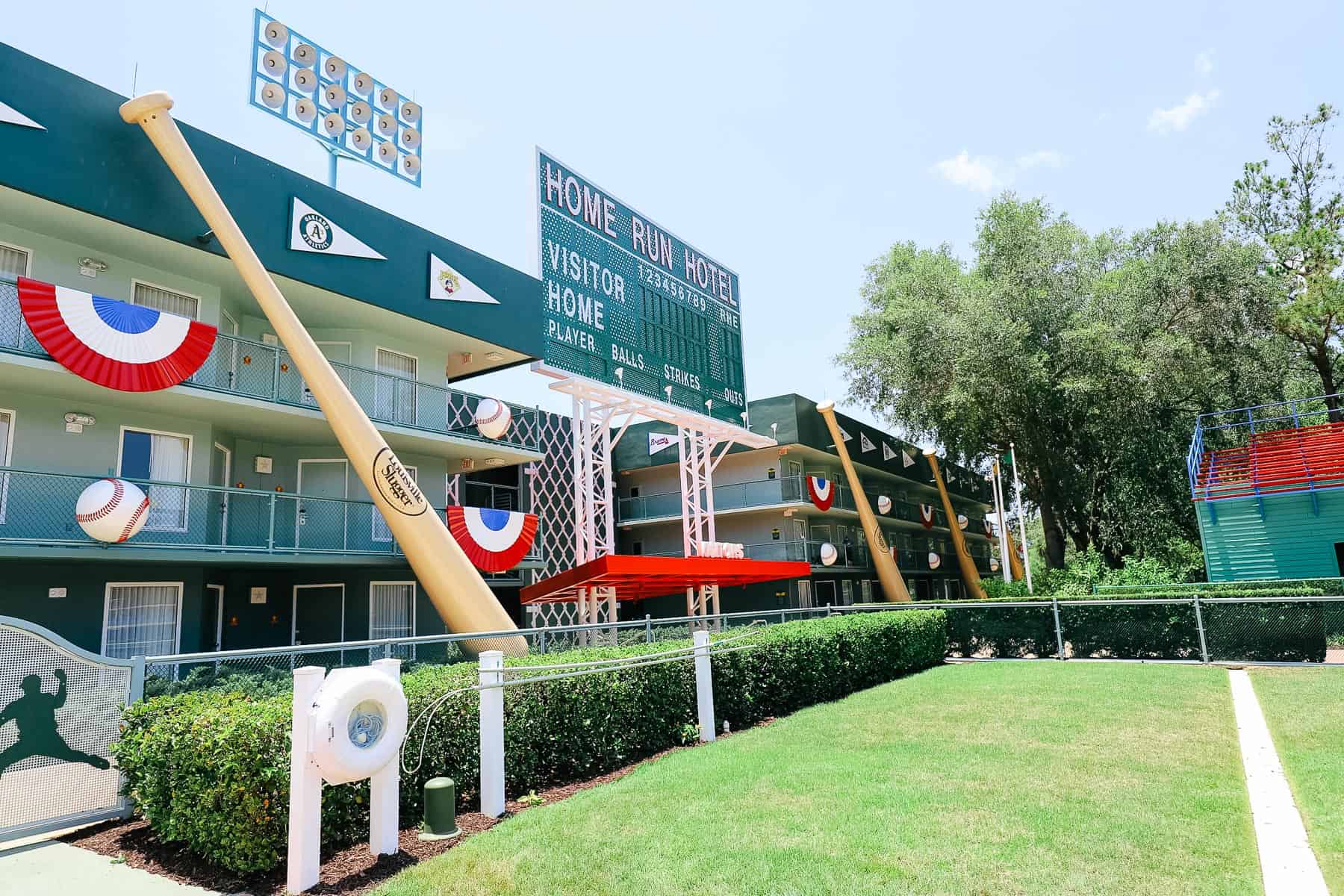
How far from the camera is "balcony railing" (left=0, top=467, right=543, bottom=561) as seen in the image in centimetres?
1254

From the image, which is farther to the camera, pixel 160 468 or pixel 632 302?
pixel 632 302

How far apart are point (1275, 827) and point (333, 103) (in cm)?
1971

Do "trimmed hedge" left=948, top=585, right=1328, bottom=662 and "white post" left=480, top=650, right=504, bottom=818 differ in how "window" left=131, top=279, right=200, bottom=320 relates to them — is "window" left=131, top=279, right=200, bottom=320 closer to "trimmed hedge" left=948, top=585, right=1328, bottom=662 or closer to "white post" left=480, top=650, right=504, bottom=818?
"white post" left=480, top=650, right=504, bottom=818

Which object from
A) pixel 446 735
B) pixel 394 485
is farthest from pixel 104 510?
pixel 446 735

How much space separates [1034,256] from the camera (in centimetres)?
3148

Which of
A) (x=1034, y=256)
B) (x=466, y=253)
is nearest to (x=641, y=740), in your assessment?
(x=466, y=253)

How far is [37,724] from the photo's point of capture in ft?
Answer: 22.5

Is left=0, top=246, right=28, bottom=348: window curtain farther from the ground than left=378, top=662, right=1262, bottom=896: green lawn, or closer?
farther from the ground

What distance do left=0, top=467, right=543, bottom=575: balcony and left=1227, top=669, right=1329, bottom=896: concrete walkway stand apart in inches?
557

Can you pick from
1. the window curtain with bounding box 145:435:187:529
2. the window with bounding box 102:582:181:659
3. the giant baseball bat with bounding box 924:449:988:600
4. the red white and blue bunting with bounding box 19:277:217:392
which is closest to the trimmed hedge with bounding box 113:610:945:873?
the red white and blue bunting with bounding box 19:277:217:392

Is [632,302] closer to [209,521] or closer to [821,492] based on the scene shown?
[209,521]

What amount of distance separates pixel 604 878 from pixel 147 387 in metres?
11.7

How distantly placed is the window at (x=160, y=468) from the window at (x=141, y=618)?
44.5 inches

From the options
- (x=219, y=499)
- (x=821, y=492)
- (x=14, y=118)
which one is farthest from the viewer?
(x=821, y=492)
